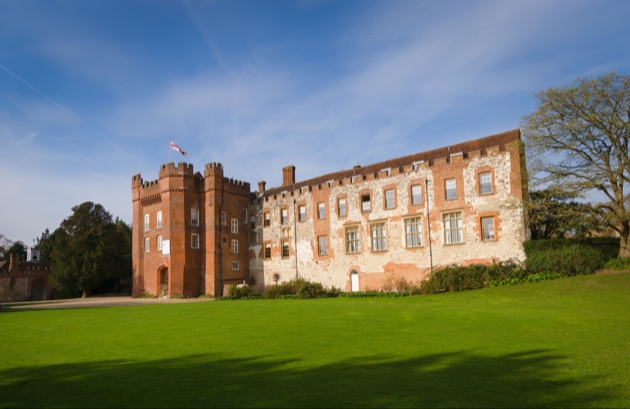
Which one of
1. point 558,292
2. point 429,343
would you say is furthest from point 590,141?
point 429,343

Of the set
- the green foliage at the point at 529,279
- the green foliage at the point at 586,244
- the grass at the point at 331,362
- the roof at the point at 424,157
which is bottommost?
the grass at the point at 331,362

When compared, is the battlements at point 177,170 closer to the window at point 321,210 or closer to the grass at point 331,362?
the window at point 321,210

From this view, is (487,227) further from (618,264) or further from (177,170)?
(177,170)

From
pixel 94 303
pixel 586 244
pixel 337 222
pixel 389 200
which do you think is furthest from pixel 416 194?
pixel 94 303

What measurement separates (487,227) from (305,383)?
26.1 meters

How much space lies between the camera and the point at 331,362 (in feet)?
29.3

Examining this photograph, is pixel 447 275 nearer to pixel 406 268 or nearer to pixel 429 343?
pixel 406 268

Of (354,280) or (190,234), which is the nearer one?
(354,280)

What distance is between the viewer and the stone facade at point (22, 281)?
54.8 m

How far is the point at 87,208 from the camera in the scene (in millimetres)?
54062

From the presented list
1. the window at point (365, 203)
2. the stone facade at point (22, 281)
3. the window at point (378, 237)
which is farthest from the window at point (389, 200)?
the stone facade at point (22, 281)

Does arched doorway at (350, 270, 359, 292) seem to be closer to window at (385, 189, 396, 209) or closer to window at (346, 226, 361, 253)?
window at (346, 226, 361, 253)

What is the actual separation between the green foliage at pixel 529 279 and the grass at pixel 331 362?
10.3 m

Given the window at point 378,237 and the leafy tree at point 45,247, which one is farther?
the leafy tree at point 45,247
